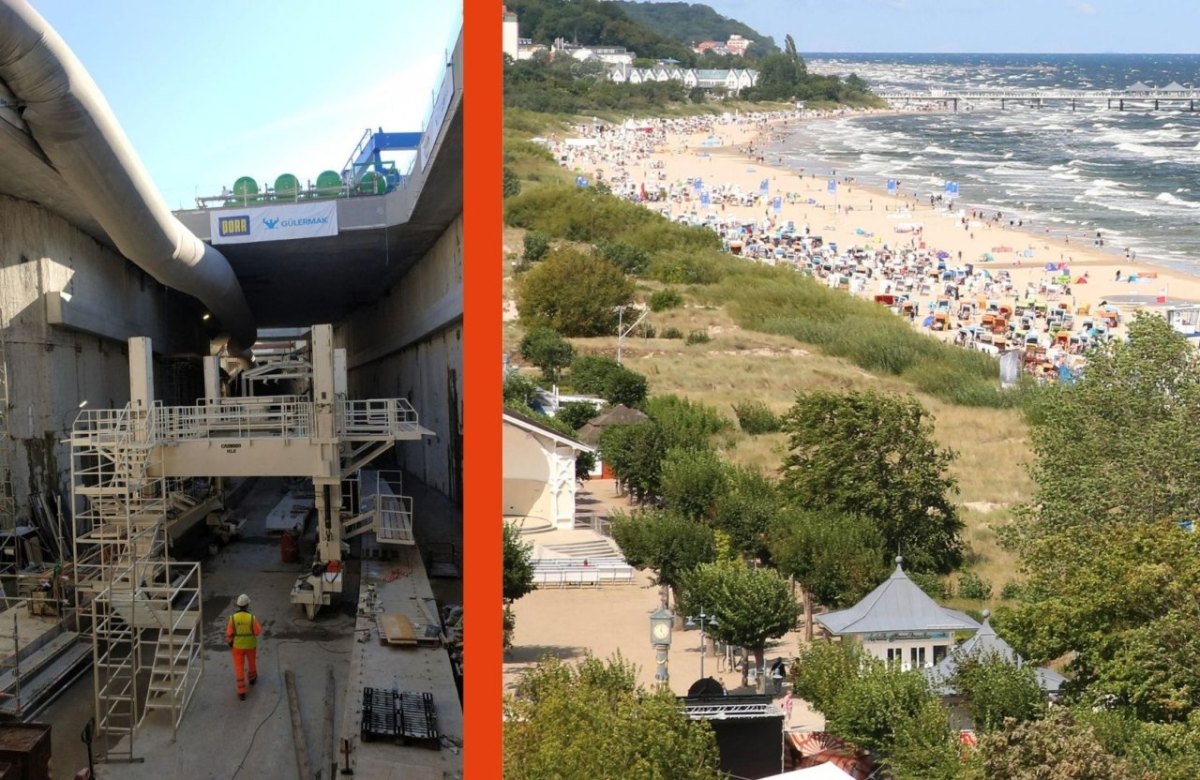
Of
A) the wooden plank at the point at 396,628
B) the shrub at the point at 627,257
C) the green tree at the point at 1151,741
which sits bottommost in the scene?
the green tree at the point at 1151,741

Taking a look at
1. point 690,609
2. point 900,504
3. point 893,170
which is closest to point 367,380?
point 690,609

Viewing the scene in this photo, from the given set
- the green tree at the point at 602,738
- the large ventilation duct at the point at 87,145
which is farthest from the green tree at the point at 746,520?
the large ventilation duct at the point at 87,145

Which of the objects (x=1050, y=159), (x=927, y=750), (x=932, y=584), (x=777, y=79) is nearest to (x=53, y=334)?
(x=927, y=750)

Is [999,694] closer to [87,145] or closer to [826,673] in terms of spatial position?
[826,673]

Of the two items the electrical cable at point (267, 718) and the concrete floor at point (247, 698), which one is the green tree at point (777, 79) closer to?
the concrete floor at point (247, 698)

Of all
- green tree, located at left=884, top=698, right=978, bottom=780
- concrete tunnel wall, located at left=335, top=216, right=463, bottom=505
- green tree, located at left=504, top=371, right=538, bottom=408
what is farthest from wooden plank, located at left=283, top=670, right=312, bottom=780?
green tree, located at left=504, top=371, right=538, bottom=408

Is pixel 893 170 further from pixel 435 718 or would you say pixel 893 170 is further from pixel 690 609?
pixel 435 718

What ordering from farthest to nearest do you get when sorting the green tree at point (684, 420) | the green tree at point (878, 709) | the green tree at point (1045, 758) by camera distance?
the green tree at point (684, 420) < the green tree at point (878, 709) < the green tree at point (1045, 758)

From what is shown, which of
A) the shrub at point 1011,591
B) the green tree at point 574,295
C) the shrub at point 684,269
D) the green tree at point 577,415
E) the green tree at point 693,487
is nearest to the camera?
the shrub at point 1011,591
